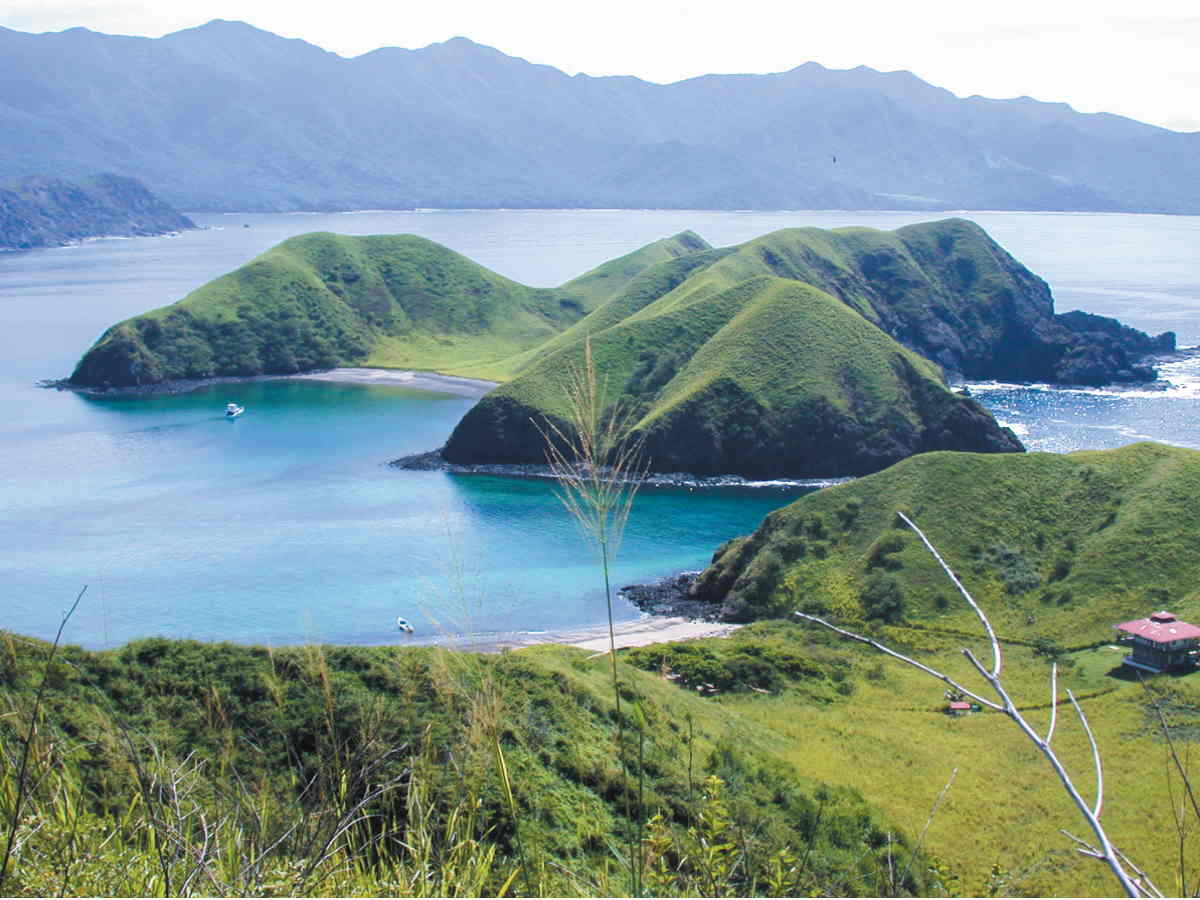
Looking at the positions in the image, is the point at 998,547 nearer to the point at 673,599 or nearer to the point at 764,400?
the point at 673,599

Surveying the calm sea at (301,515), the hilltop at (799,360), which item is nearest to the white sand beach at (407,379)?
the calm sea at (301,515)

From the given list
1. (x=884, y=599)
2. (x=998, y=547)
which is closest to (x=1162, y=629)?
(x=884, y=599)

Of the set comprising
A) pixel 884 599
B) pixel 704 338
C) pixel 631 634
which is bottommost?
pixel 631 634

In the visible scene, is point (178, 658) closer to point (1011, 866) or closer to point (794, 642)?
point (1011, 866)

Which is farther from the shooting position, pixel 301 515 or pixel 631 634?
pixel 301 515

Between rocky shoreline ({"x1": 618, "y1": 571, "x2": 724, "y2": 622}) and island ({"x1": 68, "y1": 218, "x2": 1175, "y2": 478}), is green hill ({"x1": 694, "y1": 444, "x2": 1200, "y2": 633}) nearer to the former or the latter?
rocky shoreline ({"x1": 618, "y1": 571, "x2": 724, "y2": 622})

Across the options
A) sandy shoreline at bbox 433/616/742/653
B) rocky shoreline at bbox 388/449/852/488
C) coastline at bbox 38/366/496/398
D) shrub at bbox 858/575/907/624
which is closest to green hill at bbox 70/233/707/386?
coastline at bbox 38/366/496/398

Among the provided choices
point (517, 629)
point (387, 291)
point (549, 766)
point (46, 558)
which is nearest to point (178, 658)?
point (549, 766)

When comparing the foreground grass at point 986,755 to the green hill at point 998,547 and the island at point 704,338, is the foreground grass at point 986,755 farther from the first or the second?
the island at point 704,338
